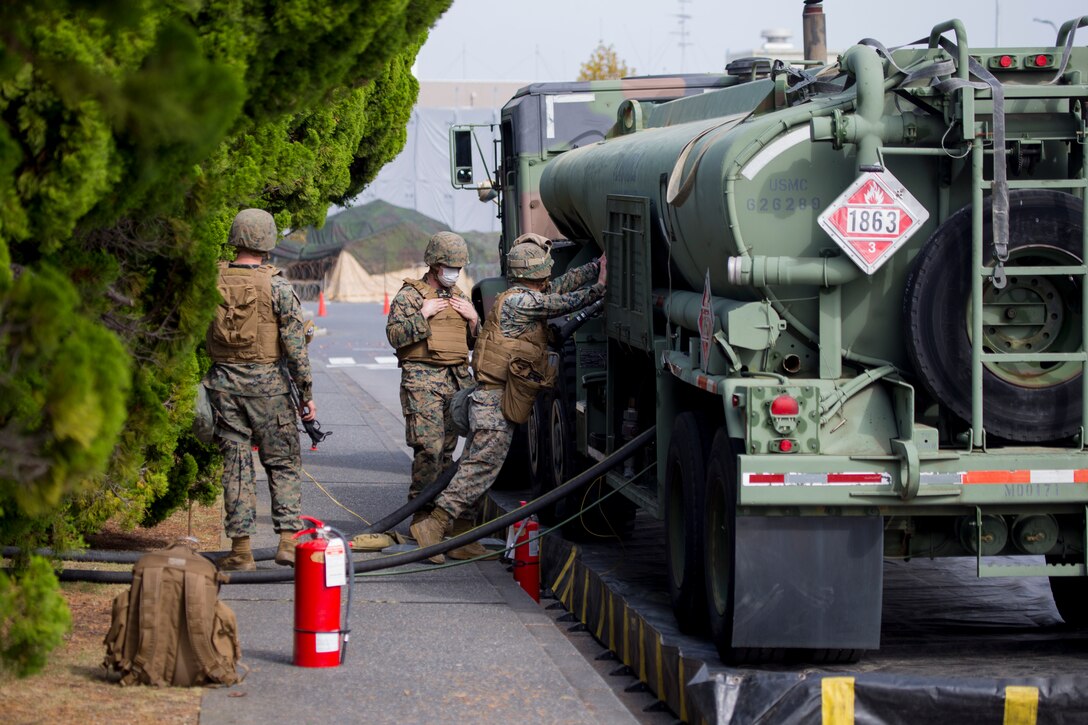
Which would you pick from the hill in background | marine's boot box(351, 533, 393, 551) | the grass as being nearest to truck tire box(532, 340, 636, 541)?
marine's boot box(351, 533, 393, 551)

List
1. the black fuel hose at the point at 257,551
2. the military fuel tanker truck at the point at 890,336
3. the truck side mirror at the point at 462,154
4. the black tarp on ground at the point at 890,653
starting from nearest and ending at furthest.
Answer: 1. the black tarp on ground at the point at 890,653
2. the military fuel tanker truck at the point at 890,336
3. the black fuel hose at the point at 257,551
4. the truck side mirror at the point at 462,154

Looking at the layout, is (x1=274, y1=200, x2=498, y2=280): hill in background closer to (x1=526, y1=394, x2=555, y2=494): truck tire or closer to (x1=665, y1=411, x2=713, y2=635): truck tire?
(x1=526, y1=394, x2=555, y2=494): truck tire

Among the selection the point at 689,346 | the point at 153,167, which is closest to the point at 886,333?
the point at 689,346

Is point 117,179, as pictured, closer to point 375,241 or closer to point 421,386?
point 421,386

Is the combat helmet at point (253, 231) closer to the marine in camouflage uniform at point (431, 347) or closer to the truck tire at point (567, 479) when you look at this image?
the marine in camouflage uniform at point (431, 347)

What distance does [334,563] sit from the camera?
684cm

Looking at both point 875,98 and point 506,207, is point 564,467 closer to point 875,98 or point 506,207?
point 506,207

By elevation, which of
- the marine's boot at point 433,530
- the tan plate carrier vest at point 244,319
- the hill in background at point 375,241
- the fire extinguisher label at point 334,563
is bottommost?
the hill in background at point 375,241

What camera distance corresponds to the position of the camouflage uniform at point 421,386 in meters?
10.6

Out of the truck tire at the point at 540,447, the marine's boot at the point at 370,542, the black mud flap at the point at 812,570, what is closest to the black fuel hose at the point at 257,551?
the marine's boot at the point at 370,542

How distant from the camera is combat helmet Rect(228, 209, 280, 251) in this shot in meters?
9.09

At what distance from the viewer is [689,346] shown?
8031mm

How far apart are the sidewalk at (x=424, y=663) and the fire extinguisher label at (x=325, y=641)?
0.30 feet

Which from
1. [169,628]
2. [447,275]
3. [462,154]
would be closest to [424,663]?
[169,628]
